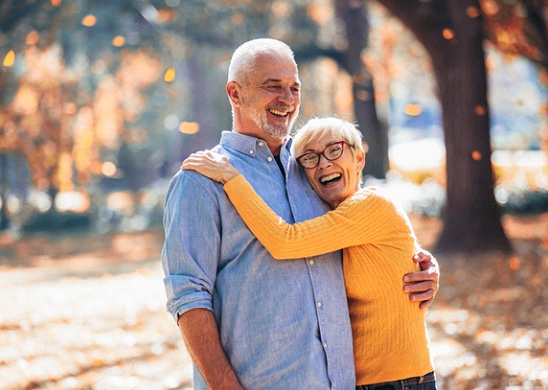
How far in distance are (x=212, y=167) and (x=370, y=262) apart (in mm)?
711

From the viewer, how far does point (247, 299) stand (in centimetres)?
283

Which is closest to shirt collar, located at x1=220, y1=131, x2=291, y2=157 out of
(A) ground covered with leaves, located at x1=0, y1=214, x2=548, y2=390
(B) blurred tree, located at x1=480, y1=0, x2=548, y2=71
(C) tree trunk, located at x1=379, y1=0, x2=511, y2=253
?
(A) ground covered with leaves, located at x1=0, y1=214, x2=548, y2=390

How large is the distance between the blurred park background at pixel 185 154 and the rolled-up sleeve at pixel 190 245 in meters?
0.05

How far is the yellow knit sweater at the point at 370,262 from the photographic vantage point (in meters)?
2.87

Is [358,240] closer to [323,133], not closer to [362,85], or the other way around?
[323,133]

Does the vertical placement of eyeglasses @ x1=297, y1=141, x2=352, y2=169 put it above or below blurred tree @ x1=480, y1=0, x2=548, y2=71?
below

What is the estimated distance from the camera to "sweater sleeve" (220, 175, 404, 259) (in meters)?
2.85

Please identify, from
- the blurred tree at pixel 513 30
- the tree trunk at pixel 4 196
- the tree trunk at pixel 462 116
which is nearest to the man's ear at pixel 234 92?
the tree trunk at pixel 462 116

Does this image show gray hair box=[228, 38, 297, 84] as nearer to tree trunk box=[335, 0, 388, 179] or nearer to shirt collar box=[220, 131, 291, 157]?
shirt collar box=[220, 131, 291, 157]

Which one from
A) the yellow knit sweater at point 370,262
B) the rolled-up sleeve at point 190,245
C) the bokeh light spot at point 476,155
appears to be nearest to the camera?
the rolled-up sleeve at point 190,245

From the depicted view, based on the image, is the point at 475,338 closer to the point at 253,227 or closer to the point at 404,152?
the point at 253,227

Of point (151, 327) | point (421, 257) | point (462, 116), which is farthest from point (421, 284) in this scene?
point (462, 116)

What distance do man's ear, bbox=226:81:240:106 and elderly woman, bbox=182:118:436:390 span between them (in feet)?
0.95

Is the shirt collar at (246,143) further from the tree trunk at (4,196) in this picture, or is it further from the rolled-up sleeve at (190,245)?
the tree trunk at (4,196)
